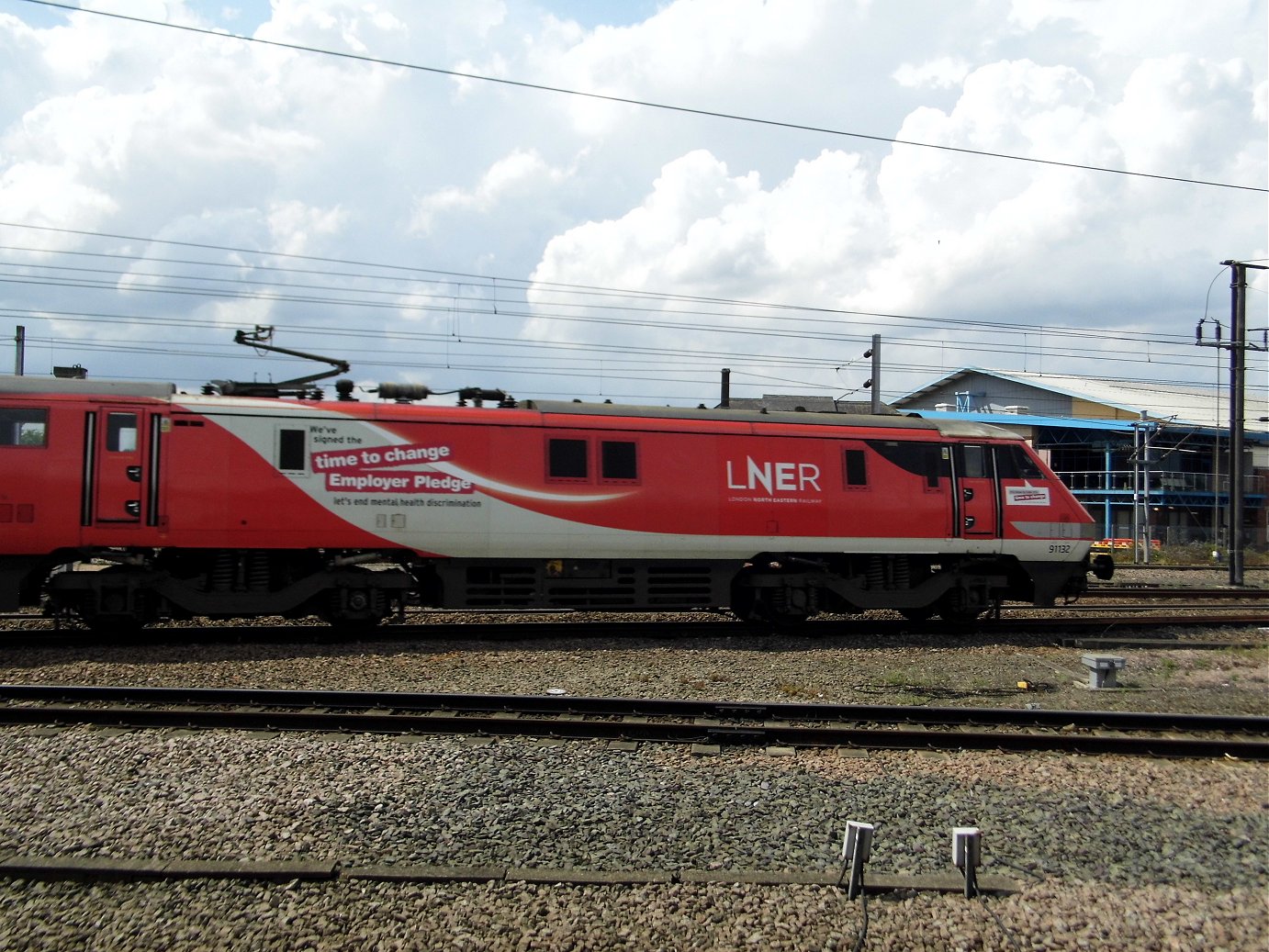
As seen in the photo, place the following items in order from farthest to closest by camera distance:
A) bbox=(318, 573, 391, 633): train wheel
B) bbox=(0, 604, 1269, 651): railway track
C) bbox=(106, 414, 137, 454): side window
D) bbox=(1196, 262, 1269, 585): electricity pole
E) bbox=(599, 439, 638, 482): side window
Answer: bbox=(1196, 262, 1269, 585): electricity pole
bbox=(599, 439, 638, 482): side window
bbox=(318, 573, 391, 633): train wheel
bbox=(0, 604, 1269, 651): railway track
bbox=(106, 414, 137, 454): side window

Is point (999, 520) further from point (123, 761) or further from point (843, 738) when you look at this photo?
point (123, 761)

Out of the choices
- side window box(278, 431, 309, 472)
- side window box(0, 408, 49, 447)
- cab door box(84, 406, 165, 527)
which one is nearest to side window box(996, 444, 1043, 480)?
side window box(278, 431, 309, 472)

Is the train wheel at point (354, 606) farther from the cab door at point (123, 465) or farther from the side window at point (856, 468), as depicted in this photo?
the side window at point (856, 468)

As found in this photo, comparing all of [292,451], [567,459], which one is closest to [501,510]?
[567,459]

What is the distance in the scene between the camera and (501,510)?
12.4 m

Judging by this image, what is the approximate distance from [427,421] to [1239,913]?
9907 millimetres

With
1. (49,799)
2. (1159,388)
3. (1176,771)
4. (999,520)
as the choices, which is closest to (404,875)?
(49,799)

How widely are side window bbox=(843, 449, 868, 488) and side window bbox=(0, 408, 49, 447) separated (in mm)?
10285

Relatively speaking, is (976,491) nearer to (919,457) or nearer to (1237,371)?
(919,457)

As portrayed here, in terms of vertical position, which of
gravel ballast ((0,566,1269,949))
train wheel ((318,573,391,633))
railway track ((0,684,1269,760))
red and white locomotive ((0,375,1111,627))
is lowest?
gravel ballast ((0,566,1269,949))

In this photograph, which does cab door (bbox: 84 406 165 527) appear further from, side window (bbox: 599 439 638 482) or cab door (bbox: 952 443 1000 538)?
cab door (bbox: 952 443 1000 538)

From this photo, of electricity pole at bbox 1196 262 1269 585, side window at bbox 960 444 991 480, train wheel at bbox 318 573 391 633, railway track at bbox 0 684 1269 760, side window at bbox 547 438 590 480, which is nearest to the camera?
railway track at bbox 0 684 1269 760

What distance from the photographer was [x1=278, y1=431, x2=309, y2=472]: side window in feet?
38.8

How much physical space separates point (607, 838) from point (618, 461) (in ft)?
25.2
